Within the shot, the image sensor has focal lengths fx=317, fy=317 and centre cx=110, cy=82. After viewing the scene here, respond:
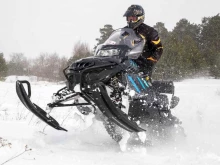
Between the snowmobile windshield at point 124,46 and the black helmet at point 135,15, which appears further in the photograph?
the black helmet at point 135,15

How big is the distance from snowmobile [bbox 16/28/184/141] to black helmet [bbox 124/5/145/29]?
1.50 feet

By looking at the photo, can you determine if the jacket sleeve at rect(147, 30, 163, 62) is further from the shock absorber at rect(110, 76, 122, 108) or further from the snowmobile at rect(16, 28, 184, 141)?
the shock absorber at rect(110, 76, 122, 108)

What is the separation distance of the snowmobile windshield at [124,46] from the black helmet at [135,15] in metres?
0.51

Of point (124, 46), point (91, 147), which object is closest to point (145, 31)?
point (124, 46)

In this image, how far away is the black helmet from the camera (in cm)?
474

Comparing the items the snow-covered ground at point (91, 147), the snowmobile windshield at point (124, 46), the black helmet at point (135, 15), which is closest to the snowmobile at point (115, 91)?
the snowmobile windshield at point (124, 46)

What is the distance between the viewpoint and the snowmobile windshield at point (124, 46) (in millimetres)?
4016

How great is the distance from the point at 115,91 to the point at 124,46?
0.62 metres

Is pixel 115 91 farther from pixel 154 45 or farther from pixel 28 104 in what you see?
pixel 154 45

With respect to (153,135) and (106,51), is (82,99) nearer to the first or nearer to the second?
(106,51)

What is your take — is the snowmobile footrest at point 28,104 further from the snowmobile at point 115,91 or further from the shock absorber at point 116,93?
the shock absorber at point 116,93

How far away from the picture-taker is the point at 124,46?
4039 millimetres

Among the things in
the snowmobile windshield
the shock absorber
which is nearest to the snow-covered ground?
the shock absorber

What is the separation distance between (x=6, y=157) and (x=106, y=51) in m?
1.84
